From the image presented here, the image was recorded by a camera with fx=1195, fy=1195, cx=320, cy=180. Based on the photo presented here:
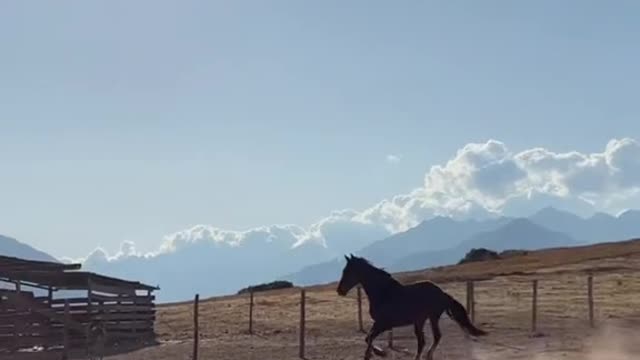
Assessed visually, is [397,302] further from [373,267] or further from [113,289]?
[113,289]

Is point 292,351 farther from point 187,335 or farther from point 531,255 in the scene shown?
point 531,255

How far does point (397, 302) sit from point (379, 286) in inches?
21.3

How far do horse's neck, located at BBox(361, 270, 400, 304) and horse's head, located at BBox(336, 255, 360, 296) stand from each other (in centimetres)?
38

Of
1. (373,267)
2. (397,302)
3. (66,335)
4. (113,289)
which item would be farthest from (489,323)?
(397,302)

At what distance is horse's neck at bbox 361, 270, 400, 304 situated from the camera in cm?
2398

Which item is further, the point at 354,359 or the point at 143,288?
the point at 143,288

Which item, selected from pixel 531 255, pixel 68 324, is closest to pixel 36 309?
pixel 68 324

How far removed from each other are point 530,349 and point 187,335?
18355 mm

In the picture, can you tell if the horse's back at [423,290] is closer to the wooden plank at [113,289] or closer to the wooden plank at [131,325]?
the wooden plank at [113,289]

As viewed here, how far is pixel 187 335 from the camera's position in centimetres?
4528

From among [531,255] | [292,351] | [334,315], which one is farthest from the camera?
[531,255]

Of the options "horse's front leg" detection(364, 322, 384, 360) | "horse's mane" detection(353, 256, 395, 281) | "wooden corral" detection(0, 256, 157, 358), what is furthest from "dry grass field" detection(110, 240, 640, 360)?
"horse's front leg" detection(364, 322, 384, 360)

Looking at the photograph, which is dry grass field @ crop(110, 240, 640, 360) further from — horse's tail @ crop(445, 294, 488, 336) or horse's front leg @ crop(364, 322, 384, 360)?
horse's front leg @ crop(364, 322, 384, 360)

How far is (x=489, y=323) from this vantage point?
42469mm
